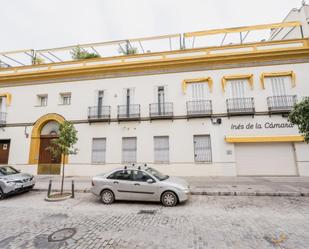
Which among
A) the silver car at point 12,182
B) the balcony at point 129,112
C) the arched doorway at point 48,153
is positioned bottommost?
the silver car at point 12,182

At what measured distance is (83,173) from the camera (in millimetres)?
13797

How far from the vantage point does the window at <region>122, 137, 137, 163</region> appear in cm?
1352

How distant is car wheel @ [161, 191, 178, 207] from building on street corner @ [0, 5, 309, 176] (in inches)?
231

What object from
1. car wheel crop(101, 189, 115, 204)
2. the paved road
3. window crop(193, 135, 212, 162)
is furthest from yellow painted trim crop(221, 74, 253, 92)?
car wheel crop(101, 189, 115, 204)

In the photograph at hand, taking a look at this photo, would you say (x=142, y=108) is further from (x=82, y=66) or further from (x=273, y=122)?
(x=273, y=122)

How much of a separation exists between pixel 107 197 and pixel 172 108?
8.27m

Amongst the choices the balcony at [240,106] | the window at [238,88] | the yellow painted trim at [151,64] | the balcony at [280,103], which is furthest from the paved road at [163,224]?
the yellow painted trim at [151,64]

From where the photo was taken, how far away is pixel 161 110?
13.7 m

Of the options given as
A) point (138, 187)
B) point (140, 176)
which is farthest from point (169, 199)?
point (140, 176)

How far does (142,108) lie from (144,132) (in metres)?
1.98

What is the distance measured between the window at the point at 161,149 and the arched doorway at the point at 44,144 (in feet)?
27.4

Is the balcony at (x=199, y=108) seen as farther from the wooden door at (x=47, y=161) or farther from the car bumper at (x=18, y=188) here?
the wooden door at (x=47, y=161)

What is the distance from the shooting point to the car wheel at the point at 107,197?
742cm

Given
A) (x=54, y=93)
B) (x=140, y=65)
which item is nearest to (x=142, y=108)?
(x=140, y=65)
